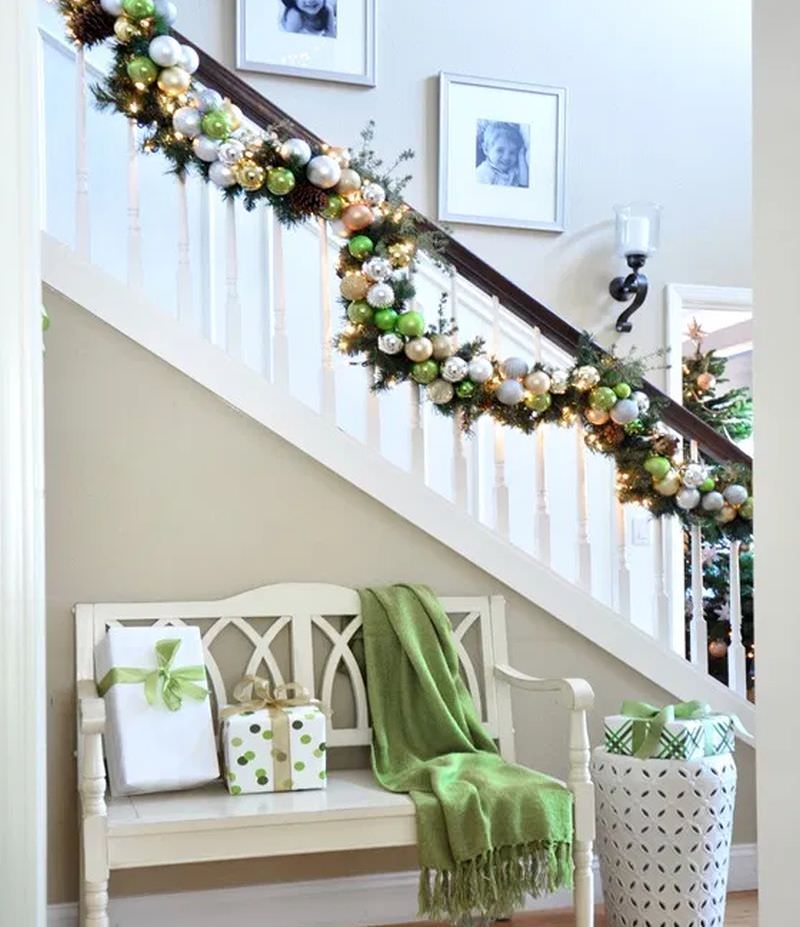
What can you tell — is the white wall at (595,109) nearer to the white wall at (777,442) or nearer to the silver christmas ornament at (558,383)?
the silver christmas ornament at (558,383)

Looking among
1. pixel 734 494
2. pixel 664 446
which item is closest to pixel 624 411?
pixel 664 446

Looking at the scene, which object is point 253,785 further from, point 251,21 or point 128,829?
point 251,21

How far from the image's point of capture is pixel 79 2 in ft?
9.53

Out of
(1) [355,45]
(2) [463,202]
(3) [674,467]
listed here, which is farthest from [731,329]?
(3) [674,467]

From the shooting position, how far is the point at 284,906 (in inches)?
119

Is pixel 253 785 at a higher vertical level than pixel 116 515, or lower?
lower

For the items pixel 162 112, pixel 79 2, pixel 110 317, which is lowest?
pixel 110 317

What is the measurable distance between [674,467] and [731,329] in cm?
319

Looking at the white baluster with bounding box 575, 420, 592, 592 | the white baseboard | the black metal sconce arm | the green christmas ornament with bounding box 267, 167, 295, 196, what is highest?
the green christmas ornament with bounding box 267, 167, 295, 196

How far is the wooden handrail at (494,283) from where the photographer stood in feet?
10.0

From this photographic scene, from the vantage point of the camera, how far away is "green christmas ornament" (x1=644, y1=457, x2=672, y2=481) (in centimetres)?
321

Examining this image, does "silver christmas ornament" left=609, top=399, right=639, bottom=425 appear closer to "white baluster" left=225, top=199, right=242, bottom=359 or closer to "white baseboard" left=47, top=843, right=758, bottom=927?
"white baluster" left=225, top=199, right=242, bottom=359

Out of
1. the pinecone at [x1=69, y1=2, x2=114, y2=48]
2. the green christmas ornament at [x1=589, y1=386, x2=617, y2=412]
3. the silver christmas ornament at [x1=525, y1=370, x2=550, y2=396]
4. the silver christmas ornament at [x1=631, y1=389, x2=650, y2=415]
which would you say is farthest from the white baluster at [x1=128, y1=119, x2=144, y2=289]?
the silver christmas ornament at [x1=631, y1=389, x2=650, y2=415]

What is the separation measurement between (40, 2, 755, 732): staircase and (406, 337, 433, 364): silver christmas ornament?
116 millimetres
